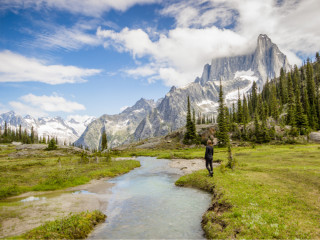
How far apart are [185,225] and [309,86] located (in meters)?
123

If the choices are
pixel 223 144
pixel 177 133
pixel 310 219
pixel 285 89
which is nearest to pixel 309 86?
pixel 285 89

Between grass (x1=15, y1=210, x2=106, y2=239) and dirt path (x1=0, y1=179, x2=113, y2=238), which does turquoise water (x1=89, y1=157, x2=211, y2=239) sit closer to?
grass (x1=15, y1=210, x2=106, y2=239)

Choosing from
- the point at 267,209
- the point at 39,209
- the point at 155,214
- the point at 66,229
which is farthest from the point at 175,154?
the point at 66,229

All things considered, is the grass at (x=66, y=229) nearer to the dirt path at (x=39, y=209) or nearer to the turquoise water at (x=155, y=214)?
the turquoise water at (x=155, y=214)

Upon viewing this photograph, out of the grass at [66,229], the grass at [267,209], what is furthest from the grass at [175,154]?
the grass at [66,229]

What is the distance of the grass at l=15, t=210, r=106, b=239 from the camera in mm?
10938

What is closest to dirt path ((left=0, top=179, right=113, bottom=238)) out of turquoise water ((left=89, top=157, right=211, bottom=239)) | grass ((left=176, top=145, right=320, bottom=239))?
turquoise water ((left=89, top=157, right=211, bottom=239))

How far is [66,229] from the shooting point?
11.8 meters

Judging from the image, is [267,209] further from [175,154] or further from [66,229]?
[175,154]

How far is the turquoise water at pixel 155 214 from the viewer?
12.0m

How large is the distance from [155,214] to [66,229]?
628cm

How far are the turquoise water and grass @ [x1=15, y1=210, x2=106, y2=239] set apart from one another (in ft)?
2.26

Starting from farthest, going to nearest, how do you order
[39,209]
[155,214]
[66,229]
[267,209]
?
[39,209] < [155,214] < [267,209] < [66,229]

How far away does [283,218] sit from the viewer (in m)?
11.1
